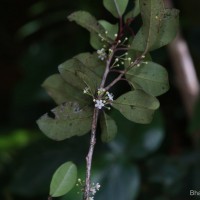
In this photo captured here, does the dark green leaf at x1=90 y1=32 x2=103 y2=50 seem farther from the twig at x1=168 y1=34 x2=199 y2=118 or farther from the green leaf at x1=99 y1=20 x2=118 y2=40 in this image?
the twig at x1=168 y1=34 x2=199 y2=118

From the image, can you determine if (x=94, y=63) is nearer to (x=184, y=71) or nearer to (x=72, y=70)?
(x=72, y=70)

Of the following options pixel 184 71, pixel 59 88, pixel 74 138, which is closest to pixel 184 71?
pixel 184 71

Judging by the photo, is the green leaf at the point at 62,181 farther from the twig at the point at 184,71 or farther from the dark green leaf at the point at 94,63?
the twig at the point at 184,71

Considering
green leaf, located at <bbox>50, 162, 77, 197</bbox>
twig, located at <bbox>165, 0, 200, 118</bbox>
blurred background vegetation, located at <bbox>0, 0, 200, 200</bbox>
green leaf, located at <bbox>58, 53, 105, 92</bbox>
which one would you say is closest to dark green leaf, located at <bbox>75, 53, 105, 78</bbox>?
green leaf, located at <bbox>58, 53, 105, 92</bbox>

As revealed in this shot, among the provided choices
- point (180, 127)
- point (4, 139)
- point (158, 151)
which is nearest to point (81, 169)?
point (158, 151)

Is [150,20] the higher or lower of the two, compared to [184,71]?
A: higher

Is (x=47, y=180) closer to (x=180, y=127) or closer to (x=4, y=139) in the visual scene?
(x=4, y=139)
